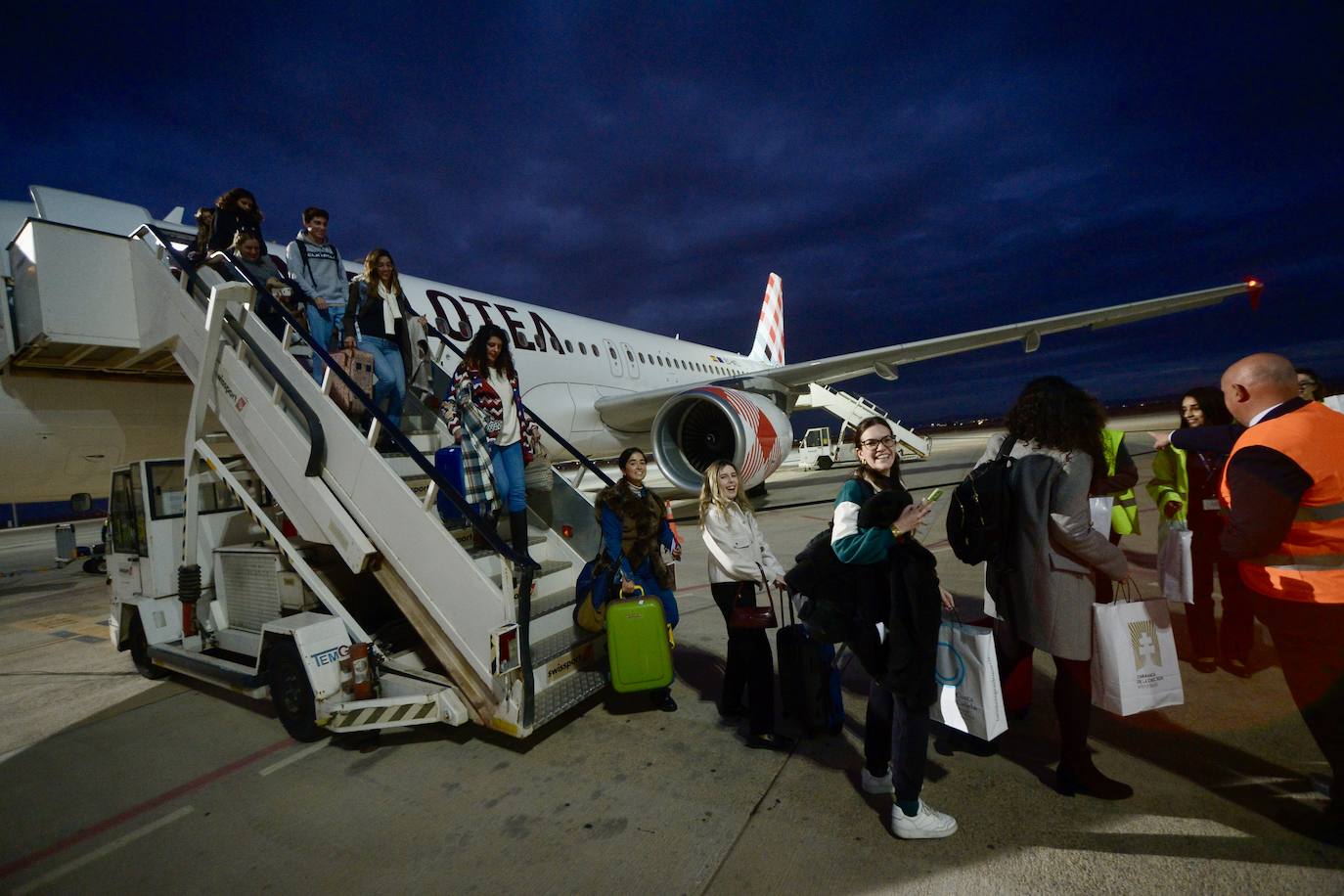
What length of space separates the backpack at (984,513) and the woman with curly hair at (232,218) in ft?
17.1

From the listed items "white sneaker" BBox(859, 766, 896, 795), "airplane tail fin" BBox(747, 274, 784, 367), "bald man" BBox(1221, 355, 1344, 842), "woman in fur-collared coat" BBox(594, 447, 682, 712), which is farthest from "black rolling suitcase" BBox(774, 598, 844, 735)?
"airplane tail fin" BBox(747, 274, 784, 367)

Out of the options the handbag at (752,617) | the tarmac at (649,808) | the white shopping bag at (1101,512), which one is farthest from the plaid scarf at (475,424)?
the white shopping bag at (1101,512)

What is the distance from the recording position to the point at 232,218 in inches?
183

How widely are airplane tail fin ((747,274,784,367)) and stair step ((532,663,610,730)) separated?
792 inches

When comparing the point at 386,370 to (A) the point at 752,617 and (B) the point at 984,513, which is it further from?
(B) the point at 984,513

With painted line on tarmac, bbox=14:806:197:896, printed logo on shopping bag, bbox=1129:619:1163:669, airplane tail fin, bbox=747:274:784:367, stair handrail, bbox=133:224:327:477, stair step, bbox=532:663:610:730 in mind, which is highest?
airplane tail fin, bbox=747:274:784:367

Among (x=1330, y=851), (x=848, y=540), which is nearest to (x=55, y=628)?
(x=848, y=540)

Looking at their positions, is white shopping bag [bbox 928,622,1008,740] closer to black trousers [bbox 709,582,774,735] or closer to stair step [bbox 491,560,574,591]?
black trousers [bbox 709,582,774,735]

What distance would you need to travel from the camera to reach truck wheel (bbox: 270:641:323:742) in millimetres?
3123

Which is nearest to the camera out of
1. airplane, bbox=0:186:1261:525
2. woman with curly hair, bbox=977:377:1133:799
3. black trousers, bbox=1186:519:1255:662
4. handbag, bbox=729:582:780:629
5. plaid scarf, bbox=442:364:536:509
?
woman with curly hair, bbox=977:377:1133:799

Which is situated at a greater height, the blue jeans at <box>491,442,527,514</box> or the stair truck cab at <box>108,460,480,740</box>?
the blue jeans at <box>491,442,527,514</box>

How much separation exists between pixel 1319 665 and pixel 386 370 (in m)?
4.98

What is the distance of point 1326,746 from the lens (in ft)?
6.72

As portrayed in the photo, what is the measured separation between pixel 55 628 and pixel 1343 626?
9.38m
